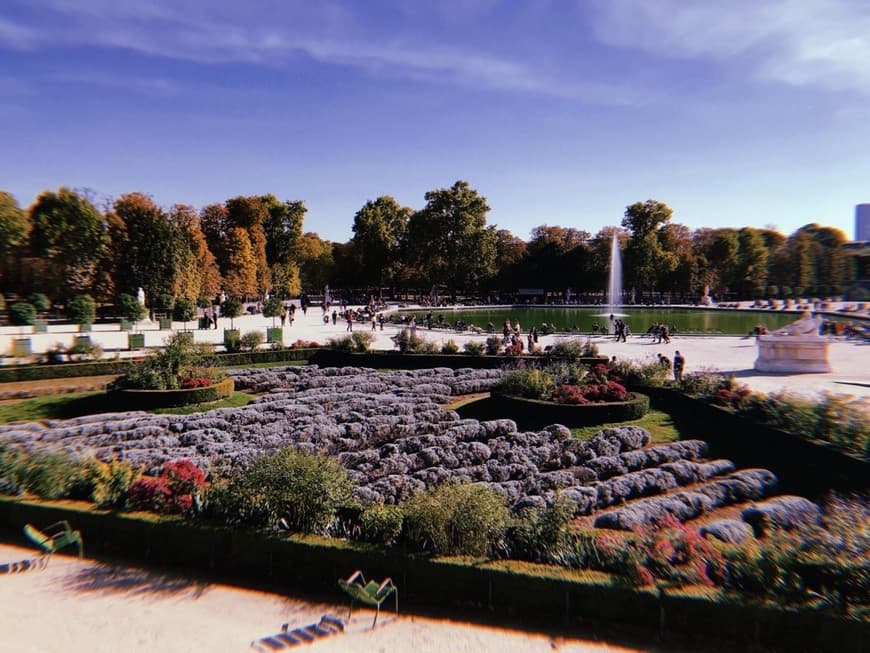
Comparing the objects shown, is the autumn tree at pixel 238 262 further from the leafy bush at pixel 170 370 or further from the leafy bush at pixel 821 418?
the leafy bush at pixel 821 418

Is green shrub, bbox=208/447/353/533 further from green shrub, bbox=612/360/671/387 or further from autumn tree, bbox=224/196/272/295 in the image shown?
autumn tree, bbox=224/196/272/295

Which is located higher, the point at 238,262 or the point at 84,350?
the point at 238,262

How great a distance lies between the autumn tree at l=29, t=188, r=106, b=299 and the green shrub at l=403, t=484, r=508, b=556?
45231 millimetres

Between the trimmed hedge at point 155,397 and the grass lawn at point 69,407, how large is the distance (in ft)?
0.55

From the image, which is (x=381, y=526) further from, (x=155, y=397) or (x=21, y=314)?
(x=21, y=314)

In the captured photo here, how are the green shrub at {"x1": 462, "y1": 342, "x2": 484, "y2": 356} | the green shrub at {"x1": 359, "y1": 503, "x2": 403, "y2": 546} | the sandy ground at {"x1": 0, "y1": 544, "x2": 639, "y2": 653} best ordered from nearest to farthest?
the sandy ground at {"x1": 0, "y1": 544, "x2": 639, "y2": 653} < the green shrub at {"x1": 359, "y1": 503, "x2": 403, "y2": 546} < the green shrub at {"x1": 462, "y1": 342, "x2": 484, "y2": 356}

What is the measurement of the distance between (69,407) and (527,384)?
13.1m

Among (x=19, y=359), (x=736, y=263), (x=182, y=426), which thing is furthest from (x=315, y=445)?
(x=736, y=263)

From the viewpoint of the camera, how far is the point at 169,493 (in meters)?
7.99

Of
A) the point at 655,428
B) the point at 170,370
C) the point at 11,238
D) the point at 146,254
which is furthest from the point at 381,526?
the point at 11,238

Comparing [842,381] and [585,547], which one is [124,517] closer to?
[585,547]

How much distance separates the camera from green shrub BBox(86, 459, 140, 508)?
8.06 meters

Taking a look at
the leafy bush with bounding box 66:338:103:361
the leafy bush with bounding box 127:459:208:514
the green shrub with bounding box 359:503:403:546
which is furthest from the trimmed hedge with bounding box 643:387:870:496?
the leafy bush with bounding box 66:338:103:361

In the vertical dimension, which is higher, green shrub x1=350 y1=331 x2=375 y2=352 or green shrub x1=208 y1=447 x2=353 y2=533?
green shrub x1=350 y1=331 x2=375 y2=352
